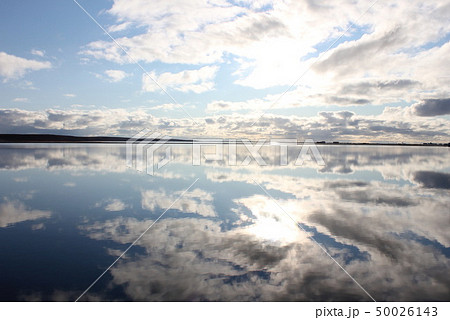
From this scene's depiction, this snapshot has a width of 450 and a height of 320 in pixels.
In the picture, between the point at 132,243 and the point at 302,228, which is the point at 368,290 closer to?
the point at 302,228

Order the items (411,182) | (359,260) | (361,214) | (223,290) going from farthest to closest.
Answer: (411,182)
(361,214)
(359,260)
(223,290)

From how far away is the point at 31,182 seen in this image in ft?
51.6

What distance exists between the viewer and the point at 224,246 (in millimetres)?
6824

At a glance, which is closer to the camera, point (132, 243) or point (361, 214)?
point (132, 243)

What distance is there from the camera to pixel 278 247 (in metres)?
6.81

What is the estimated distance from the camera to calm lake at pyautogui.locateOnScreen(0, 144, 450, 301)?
4.89 meters

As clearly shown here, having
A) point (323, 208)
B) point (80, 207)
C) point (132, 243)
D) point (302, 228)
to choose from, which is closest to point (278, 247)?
point (302, 228)

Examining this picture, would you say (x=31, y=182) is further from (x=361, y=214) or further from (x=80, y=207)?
(x=361, y=214)

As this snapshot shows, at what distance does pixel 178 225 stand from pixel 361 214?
6.45m

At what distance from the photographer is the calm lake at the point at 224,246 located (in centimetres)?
489
